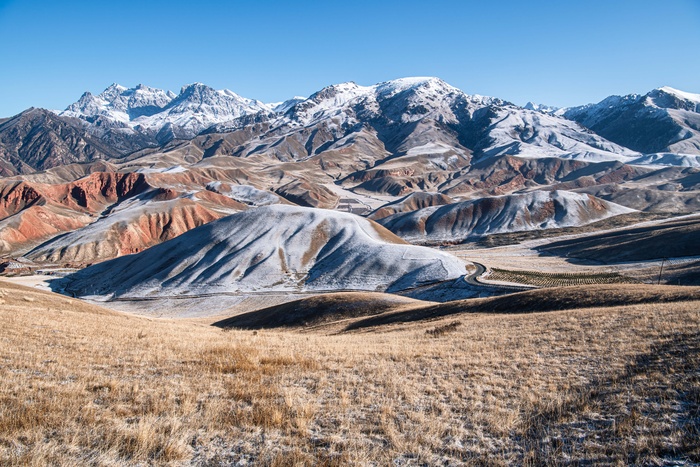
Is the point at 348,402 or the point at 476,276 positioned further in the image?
the point at 476,276

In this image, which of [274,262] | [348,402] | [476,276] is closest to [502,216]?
[476,276]

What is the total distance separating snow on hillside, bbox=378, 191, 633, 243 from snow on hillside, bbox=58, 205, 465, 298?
74889 mm

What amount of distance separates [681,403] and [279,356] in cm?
1115

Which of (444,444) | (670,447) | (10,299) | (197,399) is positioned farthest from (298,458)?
(10,299)

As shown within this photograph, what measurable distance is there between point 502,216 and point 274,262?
12347 centimetres

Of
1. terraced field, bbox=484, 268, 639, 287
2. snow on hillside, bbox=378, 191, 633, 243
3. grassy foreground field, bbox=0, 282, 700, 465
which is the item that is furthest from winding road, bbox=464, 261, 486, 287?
snow on hillside, bbox=378, 191, 633, 243

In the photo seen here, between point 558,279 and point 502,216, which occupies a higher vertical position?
point 502,216

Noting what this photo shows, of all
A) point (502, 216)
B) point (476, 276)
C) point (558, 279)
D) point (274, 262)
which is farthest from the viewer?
point (502, 216)

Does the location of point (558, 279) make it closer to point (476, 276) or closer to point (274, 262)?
point (476, 276)

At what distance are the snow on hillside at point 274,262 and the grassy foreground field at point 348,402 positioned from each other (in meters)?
66.2

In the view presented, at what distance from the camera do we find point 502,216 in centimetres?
18438

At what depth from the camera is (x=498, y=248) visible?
14000 cm

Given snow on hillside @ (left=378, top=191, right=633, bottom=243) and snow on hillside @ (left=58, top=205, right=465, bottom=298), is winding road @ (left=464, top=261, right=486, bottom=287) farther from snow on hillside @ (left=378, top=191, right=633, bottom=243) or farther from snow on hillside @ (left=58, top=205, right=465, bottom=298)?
snow on hillside @ (left=378, top=191, right=633, bottom=243)

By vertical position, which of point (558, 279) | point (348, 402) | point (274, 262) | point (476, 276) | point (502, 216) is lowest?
point (558, 279)
